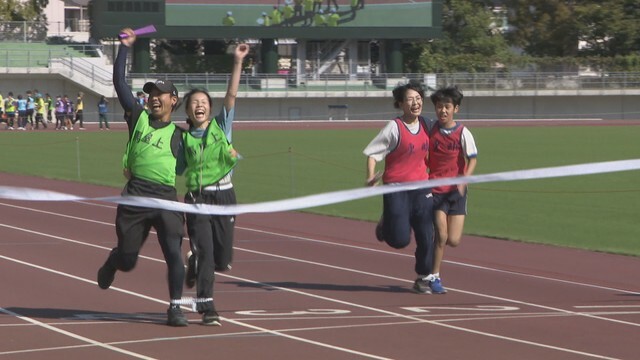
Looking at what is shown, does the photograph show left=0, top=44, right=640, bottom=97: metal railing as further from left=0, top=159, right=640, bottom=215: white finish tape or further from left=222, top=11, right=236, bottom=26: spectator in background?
left=0, top=159, right=640, bottom=215: white finish tape

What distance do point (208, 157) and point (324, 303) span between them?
7.19 feet

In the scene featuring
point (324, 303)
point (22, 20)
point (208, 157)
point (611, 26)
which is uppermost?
point (22, 20)

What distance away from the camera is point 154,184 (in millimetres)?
10188

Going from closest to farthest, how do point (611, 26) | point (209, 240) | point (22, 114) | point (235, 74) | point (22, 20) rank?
point (209, 240) → point (235, 74) → point (22, 114) → point (22, 20) → point (611, 26)

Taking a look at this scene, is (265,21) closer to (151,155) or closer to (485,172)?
(485,172)

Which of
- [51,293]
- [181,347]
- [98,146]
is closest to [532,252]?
[51,293]

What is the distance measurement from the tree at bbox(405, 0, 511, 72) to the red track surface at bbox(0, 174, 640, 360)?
65.1 m

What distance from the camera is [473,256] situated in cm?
1633

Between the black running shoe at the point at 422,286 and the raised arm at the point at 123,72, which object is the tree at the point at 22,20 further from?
the raised arm at the point at 123,72

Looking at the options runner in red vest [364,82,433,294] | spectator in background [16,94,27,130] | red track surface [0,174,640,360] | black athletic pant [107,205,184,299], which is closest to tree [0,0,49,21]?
spectator in background [16,94,27,130]

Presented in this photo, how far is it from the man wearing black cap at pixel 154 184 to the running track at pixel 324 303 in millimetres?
506

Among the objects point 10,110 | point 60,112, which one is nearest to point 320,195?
point 10,110

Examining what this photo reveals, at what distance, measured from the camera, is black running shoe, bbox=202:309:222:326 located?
33.6ft

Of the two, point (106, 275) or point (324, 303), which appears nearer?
point (106, 275)
